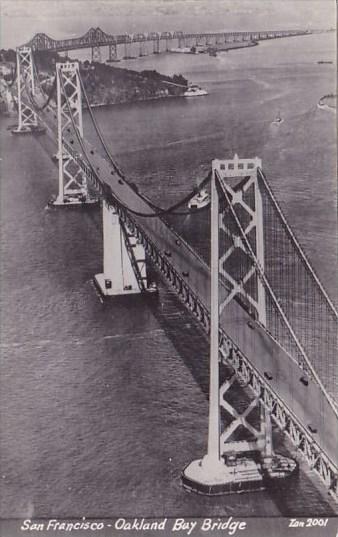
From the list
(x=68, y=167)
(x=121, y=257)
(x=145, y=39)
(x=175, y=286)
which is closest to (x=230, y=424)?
(x=175, y=286)

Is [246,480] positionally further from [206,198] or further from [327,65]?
[206,198]

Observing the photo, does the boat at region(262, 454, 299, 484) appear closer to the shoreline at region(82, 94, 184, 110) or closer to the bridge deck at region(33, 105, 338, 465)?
the bridge deck at region(33, 105, 338, 465)

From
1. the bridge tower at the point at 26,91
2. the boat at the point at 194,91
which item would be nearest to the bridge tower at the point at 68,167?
the bridge tower at the point at 26,91

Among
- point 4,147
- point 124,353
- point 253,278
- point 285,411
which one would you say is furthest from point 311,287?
point 4,147

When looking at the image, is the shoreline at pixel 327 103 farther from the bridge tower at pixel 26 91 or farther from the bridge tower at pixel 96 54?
the bridge tower at pixel 26 91

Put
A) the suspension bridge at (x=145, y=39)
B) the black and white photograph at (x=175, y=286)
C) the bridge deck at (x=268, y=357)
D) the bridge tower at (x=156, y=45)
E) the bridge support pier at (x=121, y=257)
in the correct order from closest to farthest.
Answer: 1. the bridge deck at (x=268, y=357)
2. the black and white photograph at (x=175, y=286)
3. the suspension bridge at (x=145, y=39)
4. the bridge tower at (x=156, y=45)
5. the bridge support pier at (x=121, y=257)

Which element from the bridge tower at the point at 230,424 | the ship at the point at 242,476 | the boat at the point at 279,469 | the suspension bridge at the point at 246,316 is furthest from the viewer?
the boat at the point at 279,469

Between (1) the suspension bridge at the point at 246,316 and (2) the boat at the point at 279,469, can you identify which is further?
(2) the boat at the point at 279,469
